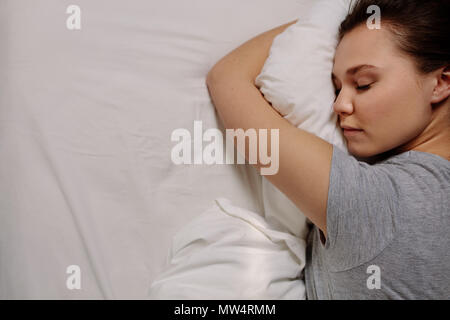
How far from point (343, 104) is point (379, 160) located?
0.16 meters

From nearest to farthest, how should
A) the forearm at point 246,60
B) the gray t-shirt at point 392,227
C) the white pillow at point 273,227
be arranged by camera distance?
the gray t-shirt at point 392,227
the white pillow at point 273,227
the forearm at point 246,60

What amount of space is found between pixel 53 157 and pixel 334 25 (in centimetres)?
66

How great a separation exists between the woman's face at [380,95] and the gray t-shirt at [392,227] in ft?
0.29

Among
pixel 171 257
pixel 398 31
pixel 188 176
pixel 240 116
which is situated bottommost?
pixel 171 257

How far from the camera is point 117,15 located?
2.94 feet

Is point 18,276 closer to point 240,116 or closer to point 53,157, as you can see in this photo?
point 53,157

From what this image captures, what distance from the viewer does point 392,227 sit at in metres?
0.62

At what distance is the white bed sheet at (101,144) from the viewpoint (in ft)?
2.47

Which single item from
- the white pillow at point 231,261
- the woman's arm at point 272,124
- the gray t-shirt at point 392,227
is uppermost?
the woman's arm at point 272,124

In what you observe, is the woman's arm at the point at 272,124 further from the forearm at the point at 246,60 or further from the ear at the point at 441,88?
the ear at the point at 441,88

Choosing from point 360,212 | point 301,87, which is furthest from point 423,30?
point 360,212

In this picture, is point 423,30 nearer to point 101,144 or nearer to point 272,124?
point 272,124

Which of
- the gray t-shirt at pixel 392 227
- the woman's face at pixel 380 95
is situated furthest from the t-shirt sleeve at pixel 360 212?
the woman's face at pixel 380 95

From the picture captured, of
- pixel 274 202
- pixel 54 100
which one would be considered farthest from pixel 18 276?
pixel 274 202
